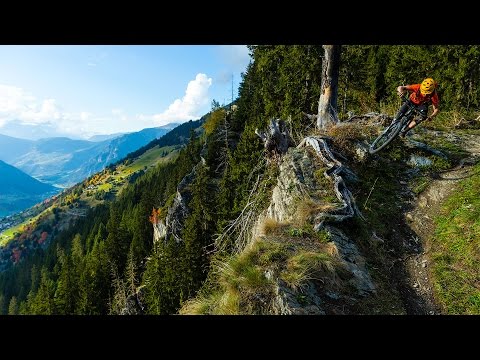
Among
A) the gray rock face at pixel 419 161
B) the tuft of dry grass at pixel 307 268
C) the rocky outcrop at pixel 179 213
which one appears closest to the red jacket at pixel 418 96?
the gray rock face at pixel 419 161

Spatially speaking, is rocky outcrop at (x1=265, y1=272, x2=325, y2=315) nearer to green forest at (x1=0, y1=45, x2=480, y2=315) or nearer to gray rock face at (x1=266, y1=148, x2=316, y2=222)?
green forest at (x1=0, y1=45, x2=480, y2=315)

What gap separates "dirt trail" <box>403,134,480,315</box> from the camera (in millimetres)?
7199

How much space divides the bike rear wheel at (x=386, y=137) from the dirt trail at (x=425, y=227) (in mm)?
1832

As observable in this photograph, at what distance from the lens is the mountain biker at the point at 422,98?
11.1m

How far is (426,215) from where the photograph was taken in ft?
31.0

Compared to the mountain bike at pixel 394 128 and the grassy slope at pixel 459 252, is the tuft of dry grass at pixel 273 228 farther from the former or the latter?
the mountain bike at pixel 394 128

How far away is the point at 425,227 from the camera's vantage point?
9.10m

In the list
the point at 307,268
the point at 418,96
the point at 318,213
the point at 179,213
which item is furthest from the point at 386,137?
the point at 179,213

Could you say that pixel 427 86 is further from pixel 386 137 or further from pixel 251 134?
pixel 251 134

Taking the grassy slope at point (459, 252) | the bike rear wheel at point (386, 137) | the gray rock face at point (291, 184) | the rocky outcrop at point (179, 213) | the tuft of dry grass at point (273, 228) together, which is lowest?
the rocky outcrop at point (179, 213)

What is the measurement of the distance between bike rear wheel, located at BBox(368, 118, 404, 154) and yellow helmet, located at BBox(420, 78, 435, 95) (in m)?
1.18

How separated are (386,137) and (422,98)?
63.6 inches
